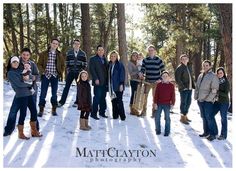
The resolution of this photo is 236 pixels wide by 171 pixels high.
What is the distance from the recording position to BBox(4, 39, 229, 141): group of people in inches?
326

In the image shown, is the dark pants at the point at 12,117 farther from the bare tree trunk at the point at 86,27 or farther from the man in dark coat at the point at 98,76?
the bare tree trunk at the point at 86,27

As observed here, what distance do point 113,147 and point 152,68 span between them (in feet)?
9.48

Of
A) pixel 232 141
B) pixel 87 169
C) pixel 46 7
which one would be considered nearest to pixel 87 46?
pixel 232 141

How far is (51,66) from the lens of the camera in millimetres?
9883

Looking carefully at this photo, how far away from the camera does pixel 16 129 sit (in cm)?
896

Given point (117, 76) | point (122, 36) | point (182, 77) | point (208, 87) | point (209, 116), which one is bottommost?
point (209, 116)

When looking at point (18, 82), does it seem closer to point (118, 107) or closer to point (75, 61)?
point (75, 61)

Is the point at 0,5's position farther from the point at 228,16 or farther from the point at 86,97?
the point at 228,16

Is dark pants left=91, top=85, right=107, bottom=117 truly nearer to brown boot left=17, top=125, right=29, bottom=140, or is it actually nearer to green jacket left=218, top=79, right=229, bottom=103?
brown boot left=17, top=125, right=29, bottom=140

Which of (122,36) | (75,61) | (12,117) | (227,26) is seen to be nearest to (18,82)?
(12,117)

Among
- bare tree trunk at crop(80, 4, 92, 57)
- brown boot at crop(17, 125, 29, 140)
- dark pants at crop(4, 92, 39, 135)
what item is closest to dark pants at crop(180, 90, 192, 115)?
dark pants at crop(4, 92, 39, 135)

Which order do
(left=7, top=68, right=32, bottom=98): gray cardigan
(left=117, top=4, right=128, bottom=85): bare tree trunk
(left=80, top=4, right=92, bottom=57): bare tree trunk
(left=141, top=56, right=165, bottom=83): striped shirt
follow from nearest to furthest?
(left=7, top=68, right=32, bottom=98): gray cardigan < (left=141, top=56, right=165, bottom=83): striped shirt < (left=80, top=4, right=92, bottom=57): bare tree trunk < (left=117, top=4, right=128, bottom=85): bare tree trunk

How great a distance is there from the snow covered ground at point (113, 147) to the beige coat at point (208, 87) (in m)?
0.96

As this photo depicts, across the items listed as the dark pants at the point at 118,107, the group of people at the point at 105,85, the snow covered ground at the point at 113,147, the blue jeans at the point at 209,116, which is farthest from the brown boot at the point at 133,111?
the blue jeans at the point at 209,116
